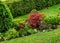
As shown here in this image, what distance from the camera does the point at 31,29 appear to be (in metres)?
19.6

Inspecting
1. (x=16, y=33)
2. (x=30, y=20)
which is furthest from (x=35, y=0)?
(x=16, y=33)

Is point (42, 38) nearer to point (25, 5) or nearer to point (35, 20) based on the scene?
point (35, 20)

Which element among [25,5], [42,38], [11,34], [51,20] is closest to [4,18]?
[11,34]

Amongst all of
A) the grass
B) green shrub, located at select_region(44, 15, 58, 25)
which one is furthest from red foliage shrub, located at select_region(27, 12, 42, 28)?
the grass

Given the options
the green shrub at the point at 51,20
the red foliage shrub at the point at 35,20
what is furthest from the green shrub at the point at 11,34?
the green shrub at the point at 51,20

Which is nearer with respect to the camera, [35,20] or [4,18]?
[4,18]

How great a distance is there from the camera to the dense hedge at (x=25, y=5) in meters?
25.3

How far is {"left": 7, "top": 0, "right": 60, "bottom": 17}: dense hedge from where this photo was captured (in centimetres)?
2530

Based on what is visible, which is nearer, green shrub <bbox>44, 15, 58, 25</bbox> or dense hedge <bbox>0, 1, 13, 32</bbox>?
dense hedge <bbox>0, 1, 13, 32</bbox>

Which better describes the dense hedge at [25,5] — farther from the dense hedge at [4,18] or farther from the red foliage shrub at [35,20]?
the red foliage shrub at [35,20]

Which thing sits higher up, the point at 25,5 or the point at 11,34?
the point at 25,5

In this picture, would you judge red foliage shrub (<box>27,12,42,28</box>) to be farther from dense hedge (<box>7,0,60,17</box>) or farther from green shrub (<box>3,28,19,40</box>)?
dense hedge (<box>7,0,60,17</box>)

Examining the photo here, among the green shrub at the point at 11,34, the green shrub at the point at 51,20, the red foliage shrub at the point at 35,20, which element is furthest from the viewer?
the green shrub at the point at 51,20

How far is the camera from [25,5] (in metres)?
26.1
